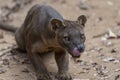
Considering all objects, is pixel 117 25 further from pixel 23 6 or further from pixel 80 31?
pixel 80 31

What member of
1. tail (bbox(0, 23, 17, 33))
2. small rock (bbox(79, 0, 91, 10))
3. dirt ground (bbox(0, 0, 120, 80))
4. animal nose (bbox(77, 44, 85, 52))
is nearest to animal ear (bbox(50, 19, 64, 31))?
animal nose (bbox(77, 44, 85, 52))

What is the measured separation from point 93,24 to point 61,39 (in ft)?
11.9

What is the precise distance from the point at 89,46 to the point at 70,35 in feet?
7.02

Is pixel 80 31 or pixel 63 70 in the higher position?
pixel 80 31

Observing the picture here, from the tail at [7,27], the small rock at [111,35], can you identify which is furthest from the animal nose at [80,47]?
the tail at [7,27]

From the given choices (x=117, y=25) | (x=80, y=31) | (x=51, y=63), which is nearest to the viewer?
(x=80, y=31)

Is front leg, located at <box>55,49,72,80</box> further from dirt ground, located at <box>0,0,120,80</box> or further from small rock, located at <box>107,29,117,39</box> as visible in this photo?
small rock, located at <box>107,29,117,39</box>

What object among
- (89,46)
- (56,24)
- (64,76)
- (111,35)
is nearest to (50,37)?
(56,24)

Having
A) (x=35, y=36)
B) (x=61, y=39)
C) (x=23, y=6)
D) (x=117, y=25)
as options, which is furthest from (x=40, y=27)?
(x=23, y=6)

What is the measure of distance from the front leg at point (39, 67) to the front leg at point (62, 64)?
0.16 metres

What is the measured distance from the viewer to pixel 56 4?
10.3 meters

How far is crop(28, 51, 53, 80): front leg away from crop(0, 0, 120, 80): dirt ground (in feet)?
0.45

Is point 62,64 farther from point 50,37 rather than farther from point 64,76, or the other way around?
point 50,37

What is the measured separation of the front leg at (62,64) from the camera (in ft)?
20.2
